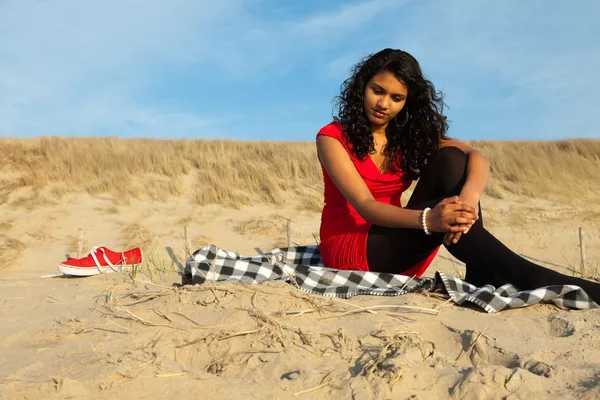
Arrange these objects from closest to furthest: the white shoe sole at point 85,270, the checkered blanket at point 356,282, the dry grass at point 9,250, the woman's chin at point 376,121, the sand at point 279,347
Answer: the sand at point 279,347
the checkered blanket at point 356,282
the woman's chin at point 376,121
the white shoe sole at point 85,270
the dry grass at point 9,250

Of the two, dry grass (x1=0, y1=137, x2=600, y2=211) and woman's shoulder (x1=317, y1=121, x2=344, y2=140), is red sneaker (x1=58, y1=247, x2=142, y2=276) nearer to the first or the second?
woman's shoulder (x1=317, y1=121, x2=344, y2=140)

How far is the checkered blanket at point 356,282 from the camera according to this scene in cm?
236

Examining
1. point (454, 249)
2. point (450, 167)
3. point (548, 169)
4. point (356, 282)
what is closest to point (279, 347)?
point (356, 282)

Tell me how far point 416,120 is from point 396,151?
0.72ft

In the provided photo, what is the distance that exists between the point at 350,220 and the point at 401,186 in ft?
1.33

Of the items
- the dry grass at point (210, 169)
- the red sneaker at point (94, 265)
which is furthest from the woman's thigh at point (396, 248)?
the dry grass at point (210, 169)

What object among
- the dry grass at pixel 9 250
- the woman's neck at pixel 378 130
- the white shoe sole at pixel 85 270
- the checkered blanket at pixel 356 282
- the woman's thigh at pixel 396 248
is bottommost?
the dry grass at pixel 9 250

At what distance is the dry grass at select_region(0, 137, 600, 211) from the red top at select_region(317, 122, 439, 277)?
7041 millimetres

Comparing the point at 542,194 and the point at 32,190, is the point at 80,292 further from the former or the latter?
the point at 542,194

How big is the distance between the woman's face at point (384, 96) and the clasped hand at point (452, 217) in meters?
0.74

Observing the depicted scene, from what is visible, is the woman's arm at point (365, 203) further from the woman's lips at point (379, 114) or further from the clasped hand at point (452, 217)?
the woman's lips at point (379, 114)

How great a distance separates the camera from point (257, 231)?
922cm

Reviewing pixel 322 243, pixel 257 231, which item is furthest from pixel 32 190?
pixel 322 243

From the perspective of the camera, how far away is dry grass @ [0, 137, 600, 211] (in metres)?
10.2
